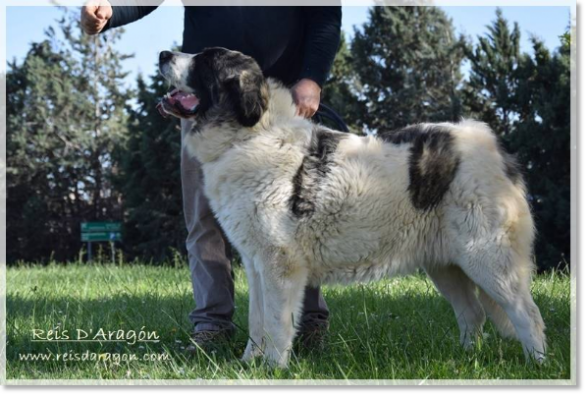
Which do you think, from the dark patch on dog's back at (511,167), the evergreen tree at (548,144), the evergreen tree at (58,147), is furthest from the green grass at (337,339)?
the evergreen tree at (58,147)

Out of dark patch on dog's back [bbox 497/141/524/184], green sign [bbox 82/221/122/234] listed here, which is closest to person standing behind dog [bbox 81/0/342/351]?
dark patch on dog's back [bbox 497/141/524/184]

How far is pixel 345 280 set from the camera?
3.67 m

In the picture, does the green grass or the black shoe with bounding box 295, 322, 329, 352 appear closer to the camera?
the green grass

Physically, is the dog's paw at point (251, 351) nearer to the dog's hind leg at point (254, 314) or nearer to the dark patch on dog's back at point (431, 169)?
the dog's hind leg at point (254, 314)

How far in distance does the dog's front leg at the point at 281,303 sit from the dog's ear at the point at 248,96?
2.61ft

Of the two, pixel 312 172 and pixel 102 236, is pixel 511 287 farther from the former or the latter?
pixel 102 236

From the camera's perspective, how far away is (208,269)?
4336 mm

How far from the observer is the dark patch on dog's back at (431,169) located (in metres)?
3.56

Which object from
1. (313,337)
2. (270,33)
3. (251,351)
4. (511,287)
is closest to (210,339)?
(251,351)

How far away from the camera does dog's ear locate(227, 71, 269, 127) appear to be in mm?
3658

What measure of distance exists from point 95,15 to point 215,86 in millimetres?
799

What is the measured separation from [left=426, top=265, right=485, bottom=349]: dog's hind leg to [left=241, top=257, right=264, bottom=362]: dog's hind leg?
1.03 meters

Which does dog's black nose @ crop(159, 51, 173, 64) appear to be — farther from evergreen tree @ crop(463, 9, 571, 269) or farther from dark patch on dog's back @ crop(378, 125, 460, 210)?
evergreen tree @ crop(463, 9, 571, 269)

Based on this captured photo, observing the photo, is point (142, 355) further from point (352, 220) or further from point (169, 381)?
point (352, 220)
